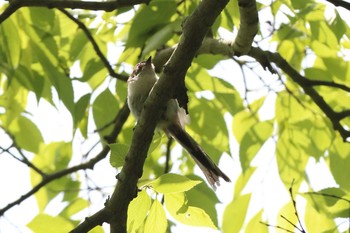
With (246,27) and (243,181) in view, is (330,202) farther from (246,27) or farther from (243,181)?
(243,181)

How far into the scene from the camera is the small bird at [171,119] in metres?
3.06

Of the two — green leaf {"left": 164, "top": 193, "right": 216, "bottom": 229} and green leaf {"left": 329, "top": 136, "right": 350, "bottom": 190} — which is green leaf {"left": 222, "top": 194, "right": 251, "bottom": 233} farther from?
green leaf {"left": 164, "top": 193, "right": 216, "bottom": 229}

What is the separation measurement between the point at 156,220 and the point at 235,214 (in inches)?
46.3

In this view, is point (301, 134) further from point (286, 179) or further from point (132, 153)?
point (132, 153)

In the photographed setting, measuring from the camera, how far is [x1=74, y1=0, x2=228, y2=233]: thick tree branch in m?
2.21

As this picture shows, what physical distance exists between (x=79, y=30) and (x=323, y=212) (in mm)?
1933

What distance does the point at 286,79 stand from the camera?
163 inches

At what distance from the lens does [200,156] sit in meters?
3.12

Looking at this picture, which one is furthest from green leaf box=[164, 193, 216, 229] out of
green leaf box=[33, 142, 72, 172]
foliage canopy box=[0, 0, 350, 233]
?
green leaf box=[33, 142, 72, 172]

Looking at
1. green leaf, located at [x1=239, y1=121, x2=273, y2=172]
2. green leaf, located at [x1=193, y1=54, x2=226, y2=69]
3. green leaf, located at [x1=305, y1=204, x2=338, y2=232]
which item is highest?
green leaf, located at [x1=193, y1=54, x2=226, y2=69]

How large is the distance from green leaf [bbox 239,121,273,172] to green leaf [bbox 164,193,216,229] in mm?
1025

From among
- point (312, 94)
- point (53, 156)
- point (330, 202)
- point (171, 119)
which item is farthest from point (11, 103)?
point (330, 202)

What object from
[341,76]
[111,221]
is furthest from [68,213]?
[341,76]

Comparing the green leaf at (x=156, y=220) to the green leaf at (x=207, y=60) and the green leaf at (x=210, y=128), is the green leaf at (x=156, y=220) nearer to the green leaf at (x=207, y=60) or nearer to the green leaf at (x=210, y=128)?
the green leaf at (x=210, y=128)
